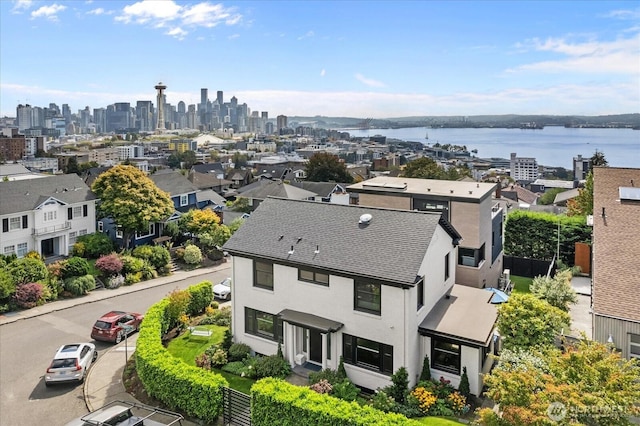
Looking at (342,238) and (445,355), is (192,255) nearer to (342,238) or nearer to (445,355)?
(342,238)

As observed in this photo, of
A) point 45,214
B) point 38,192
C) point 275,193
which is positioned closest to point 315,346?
point 45,214

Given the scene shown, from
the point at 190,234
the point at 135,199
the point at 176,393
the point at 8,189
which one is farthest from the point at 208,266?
the point at 176,393

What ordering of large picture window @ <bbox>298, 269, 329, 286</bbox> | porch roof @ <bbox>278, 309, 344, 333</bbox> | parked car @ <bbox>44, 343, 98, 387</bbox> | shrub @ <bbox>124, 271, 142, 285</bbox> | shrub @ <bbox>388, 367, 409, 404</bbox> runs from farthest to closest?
shrub @ <bbox>124, 271, 142, 285</bbox> → parked car @ <bbox>44, 343, 98, 387</bbox> → large picture window @ <bbox>298, 269, 329, 286</bbox> → porch roof @ <bbox>278, 309, 344, 333</bbox> → shrub @ <bbox>388, 367, 409, 404</bbox>

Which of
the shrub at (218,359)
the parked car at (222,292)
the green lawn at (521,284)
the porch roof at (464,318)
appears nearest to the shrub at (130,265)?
the parked car at (222,292)

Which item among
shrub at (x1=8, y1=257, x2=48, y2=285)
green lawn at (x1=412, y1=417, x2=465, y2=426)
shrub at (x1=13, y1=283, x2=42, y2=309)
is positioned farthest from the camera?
shrub at (x1=8, y1=257, x2=48, y2=285)

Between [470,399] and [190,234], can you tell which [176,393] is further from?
[190,234]

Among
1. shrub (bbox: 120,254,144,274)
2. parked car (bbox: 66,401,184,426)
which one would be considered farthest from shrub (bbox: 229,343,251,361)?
shrub (bbox: 120,254,144,274)

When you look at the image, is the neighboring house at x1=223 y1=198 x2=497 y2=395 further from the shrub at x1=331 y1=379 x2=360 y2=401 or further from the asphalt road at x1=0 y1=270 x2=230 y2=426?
the asphalt road at x1=0 y1=270 x2=230 y2=426
